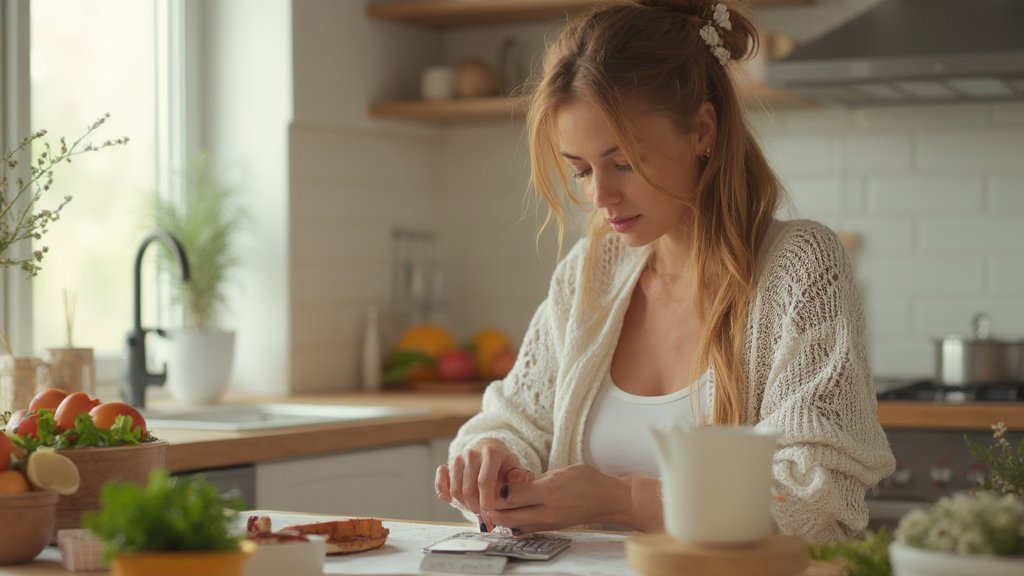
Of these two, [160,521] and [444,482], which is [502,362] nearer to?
[444,482]

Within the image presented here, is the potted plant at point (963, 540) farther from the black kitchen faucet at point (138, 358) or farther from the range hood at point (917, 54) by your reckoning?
the black kitchen faucet at point (138, 358)

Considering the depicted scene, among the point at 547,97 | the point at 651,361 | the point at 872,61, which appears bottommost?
the point at 651,361

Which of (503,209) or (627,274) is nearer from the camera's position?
(627,274)

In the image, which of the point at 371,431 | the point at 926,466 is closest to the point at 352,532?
the point at 371,431

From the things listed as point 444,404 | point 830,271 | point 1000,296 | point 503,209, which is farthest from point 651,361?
point 503,209

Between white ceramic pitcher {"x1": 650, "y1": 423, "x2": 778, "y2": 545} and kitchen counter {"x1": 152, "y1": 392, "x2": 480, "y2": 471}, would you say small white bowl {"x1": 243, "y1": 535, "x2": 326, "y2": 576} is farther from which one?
kitchen counter {"x1": 152, "y1": 392, "x2": 480, "y2": 471}

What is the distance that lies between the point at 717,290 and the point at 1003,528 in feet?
3.26

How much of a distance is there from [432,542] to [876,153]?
2.31 meters

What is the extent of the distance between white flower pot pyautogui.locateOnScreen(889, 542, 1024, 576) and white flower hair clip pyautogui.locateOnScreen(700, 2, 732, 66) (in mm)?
1086

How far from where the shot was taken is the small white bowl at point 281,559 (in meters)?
1.36

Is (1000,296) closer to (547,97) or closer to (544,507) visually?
(547,97)

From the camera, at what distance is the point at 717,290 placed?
83.4 inches

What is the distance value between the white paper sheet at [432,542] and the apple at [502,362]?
1992 millimetres

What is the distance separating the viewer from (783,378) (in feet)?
6.21
